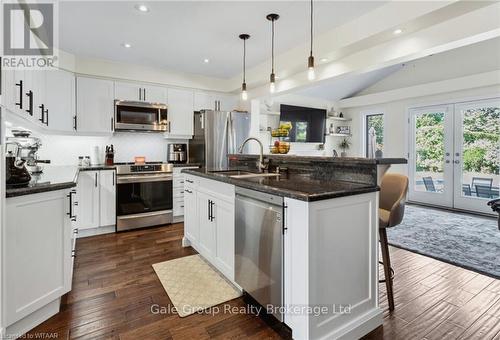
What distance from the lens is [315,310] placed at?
5.21 ft

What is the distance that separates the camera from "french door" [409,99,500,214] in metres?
5.13

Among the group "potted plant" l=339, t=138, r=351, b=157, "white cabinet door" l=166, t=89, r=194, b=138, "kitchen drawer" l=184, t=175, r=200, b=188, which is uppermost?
"white cabinet door" l=166, t=89, r=194, b=138

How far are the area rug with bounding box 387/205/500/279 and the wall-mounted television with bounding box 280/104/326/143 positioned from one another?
2.97 metres

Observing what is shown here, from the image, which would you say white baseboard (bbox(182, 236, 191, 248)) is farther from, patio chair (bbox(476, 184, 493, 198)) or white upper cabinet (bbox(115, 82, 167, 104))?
patio chair (bbox(476, 184, 493, 198))

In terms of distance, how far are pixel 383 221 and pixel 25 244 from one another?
8.23ft

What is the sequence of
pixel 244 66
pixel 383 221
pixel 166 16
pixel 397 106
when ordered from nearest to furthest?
pixel 383 221
pixel 166 16
pixel 244 66
pixel 397 106

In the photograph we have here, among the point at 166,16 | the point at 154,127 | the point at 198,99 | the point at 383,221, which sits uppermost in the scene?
the point at 166,16

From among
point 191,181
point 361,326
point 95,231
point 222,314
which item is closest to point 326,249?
point 361,326

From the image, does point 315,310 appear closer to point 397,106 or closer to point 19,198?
point 19,198

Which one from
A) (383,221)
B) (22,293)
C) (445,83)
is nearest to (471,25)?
(383,221)

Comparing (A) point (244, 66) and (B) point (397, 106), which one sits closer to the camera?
(A) point (244, 66)

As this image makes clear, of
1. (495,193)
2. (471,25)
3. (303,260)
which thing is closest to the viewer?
(303,260)

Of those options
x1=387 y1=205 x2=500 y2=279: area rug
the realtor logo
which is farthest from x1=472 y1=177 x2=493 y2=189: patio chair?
the realtor logo

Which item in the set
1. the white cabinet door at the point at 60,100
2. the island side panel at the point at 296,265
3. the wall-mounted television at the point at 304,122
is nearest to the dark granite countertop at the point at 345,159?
the island side panel at the point at 296,265
